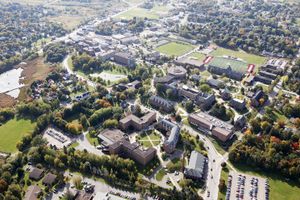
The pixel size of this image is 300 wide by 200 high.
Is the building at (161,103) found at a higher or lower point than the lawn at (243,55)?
higher

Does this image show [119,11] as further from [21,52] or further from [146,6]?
[21,52]

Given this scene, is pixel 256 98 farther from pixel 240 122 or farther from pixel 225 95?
pixel 240 122

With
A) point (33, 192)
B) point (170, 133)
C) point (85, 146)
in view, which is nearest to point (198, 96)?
point (170, 133)

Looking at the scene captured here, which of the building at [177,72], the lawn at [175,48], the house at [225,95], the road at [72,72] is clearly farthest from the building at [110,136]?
the lawn at [175,48]

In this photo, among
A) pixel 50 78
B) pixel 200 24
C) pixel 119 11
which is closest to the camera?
pixel 50 78

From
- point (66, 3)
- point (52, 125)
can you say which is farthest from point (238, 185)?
point (66, 3)

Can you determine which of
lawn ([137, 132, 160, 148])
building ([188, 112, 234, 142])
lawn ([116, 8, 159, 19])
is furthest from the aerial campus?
lawn ([116, 8, 159, 19])

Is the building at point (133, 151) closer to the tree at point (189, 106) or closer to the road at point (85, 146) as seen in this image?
the road at point (85, 146)
